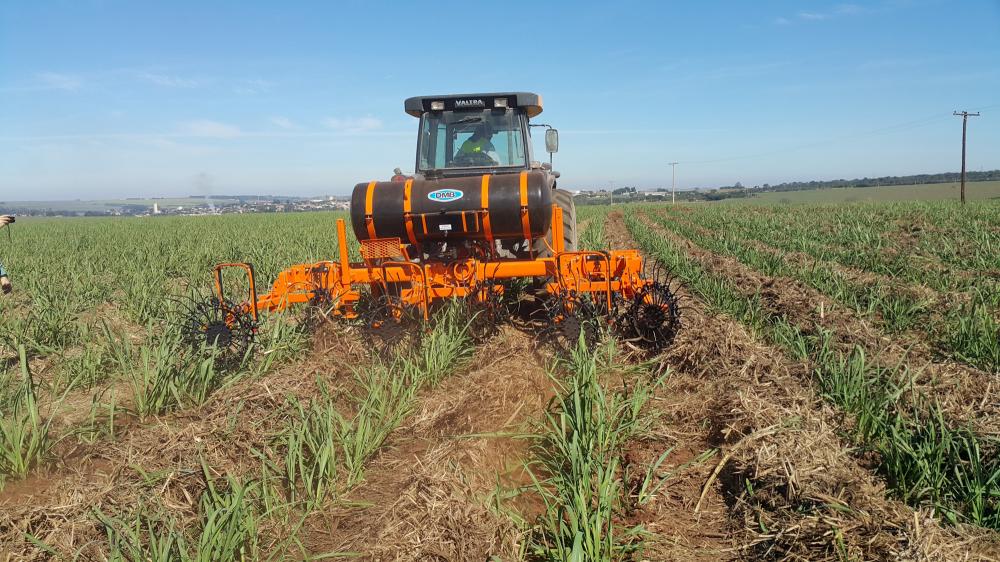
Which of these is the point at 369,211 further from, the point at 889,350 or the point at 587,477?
the point at 889,350

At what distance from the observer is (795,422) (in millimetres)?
3354

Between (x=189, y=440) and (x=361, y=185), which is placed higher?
(x=361, y=185)

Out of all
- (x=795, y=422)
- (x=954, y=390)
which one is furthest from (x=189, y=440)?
(x=954, y=390)

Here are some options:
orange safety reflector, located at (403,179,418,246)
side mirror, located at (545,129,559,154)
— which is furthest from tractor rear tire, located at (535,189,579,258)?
orange safety reflector, located at (403,179,418,246)

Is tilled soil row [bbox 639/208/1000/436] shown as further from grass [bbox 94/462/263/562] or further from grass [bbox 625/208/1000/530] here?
grass [bbox 94/462/263/562]

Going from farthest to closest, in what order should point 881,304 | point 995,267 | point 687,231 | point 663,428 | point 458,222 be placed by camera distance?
point 687,231 → point 995,267 → point 881,304 → point 458,222 → point 663,428

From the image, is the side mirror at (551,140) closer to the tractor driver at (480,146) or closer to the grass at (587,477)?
the tractor driver at (480,146)

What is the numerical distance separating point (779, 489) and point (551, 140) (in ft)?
15.9

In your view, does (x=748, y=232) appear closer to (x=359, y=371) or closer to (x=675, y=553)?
(x=359, y=371)

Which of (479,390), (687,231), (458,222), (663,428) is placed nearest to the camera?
(663,428)

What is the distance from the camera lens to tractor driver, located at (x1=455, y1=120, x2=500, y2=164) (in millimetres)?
6910

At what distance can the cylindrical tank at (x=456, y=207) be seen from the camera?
516cm

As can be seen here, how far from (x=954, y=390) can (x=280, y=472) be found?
382cm

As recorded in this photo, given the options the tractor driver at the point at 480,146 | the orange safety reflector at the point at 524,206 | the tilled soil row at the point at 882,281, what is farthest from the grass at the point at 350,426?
the tilled soil row at the point at 882,281
